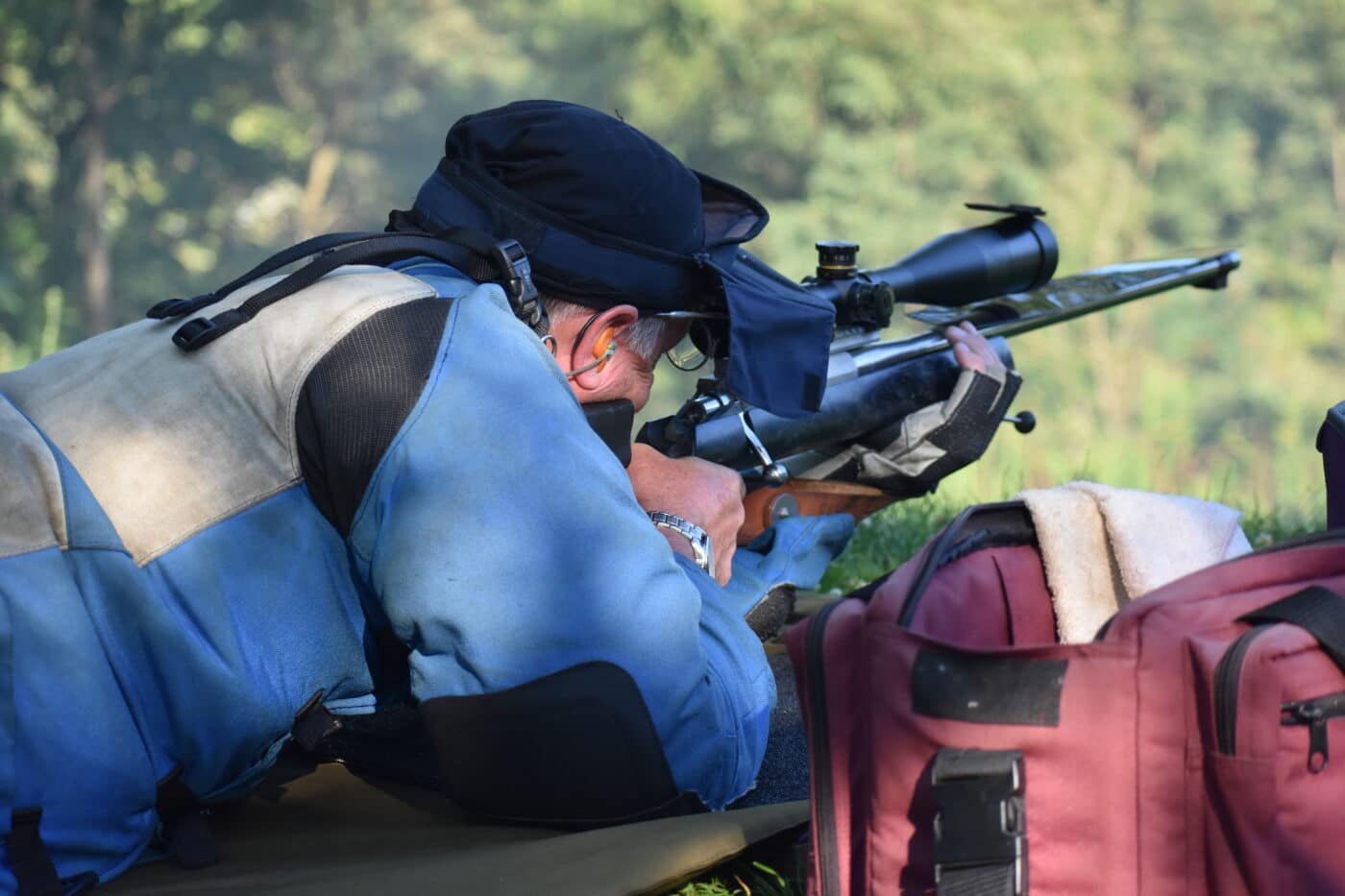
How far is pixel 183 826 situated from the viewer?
1794 mm

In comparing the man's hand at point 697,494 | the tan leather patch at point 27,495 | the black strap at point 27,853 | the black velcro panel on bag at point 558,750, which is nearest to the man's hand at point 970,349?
the man's hand at point 697,494

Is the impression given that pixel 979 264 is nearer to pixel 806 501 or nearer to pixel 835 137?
pixel 806 501

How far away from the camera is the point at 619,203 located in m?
2.05

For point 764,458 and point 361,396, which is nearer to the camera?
point 361,396

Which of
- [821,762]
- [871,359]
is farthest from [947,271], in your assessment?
[821,762]

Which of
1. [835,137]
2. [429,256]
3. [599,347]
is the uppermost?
[835,137]

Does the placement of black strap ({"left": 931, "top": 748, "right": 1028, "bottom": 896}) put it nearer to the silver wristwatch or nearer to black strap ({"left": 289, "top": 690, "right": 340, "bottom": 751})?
black strap ({"left": 289, "top": 690, "right": 340, "bottom": 751})

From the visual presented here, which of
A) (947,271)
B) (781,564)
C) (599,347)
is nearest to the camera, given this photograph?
(599,347)

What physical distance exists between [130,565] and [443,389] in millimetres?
380

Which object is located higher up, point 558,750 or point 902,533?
point 902,533

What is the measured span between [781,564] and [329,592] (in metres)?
1.12

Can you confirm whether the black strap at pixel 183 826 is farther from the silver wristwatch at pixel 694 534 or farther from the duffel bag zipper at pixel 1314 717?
the duffel bag zipper at pixel 1314 717

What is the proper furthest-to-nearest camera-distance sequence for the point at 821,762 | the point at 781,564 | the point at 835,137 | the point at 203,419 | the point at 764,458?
the point at 835,137 < the point at 764,458 < the point at 781,564 < the point at 203,419 < the point at 821,762

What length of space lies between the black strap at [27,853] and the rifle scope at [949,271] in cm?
185
